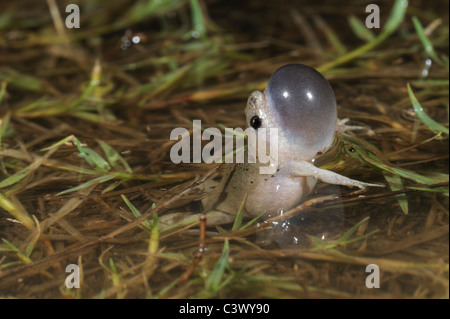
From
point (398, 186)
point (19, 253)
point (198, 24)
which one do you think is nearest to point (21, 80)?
point (198, 24)

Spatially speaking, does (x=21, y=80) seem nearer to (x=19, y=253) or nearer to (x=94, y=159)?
(x=94, y=159)

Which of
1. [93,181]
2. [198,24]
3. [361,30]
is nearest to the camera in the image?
[93,181]

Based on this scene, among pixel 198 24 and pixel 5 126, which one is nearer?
pixel 5 126

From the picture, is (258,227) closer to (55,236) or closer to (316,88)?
(316,88)

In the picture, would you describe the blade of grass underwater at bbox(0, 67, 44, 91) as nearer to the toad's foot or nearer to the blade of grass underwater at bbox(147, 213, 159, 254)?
the blade of grass underwater at bbox(147, 213, 159, 254)

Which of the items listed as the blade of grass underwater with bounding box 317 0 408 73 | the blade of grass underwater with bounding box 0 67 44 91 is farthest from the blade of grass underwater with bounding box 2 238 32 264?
the blade of grass underwater with bounding box 317 0 408 73

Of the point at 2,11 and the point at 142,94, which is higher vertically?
the point at 2,11
